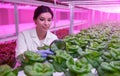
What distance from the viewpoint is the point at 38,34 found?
1.91 m

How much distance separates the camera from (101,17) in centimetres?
852

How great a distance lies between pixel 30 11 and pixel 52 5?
55.2 inches

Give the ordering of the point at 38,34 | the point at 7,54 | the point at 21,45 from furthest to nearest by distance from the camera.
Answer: the point at 7,54 < the point at 38,34 < the point at 21,45

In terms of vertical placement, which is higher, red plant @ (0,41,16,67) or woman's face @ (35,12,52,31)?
woman's face @ (35,12,52,31)

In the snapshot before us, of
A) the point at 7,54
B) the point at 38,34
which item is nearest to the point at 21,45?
the point at 38,34

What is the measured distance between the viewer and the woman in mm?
1746

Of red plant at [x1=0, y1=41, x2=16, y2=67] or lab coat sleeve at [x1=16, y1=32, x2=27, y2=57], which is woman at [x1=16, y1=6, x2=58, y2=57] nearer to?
lab coat sleeve at [x1=16, y1=32, x2=27, y2=57]

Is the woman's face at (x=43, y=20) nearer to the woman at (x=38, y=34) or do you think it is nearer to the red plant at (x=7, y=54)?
the woman at (x=38, y=34)

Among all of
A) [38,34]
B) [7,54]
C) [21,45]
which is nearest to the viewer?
[21,45]

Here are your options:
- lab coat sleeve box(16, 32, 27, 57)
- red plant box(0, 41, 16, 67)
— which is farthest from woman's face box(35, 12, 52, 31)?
red plant box(0, 41, 16, 67)

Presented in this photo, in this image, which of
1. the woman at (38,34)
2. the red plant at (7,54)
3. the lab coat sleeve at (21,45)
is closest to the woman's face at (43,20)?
the woman at (38,34)

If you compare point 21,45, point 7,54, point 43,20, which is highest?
point 43,20

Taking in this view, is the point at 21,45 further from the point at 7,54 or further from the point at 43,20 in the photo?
the point at 7,54

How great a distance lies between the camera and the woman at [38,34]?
5.73ft
